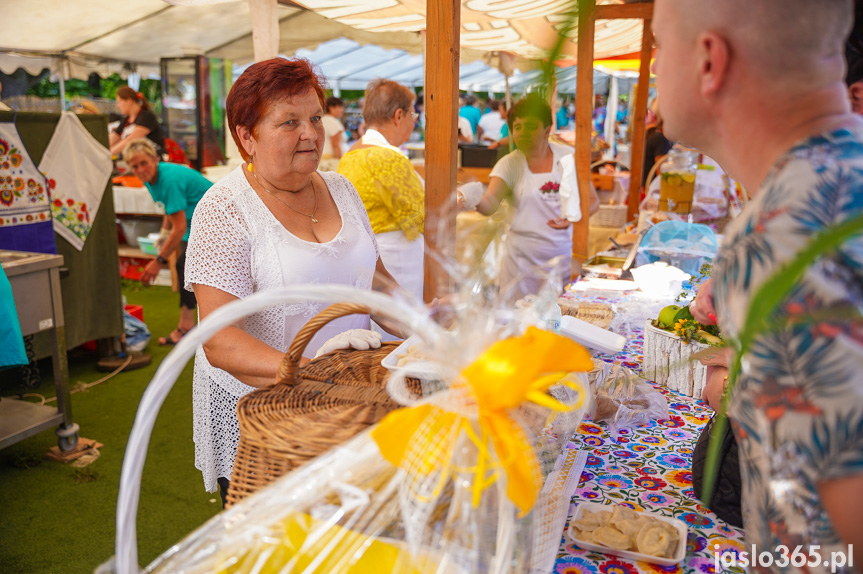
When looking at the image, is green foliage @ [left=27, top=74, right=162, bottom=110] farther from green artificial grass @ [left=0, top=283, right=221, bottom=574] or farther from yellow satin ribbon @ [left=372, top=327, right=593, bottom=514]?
yellow satin ribbon @ [left=372, top=327, right=593, bottom=514]

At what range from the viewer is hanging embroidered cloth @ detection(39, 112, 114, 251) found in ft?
12.4

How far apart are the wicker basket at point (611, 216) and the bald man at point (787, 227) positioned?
5.30 metres

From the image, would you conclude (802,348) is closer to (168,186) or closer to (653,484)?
(653,484)

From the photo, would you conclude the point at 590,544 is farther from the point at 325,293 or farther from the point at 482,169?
the point at 482,169

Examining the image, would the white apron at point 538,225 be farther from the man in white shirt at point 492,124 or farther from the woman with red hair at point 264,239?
the man in white shirt at point 492,124

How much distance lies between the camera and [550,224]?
12.9ft

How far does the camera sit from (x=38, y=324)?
2852 millimetres

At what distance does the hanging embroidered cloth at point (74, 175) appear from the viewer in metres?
3.77

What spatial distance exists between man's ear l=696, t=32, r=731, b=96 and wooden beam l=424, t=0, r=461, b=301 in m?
1.22

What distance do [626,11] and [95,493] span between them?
4.71m

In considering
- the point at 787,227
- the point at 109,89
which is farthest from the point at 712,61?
the point at 109,89

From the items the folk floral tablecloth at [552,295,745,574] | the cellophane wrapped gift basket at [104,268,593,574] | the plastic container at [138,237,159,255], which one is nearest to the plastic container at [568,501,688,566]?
the folk floral tablecloth at [552,295,745,574]

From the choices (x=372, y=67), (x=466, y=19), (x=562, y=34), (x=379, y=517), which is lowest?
(x=379, y=517)

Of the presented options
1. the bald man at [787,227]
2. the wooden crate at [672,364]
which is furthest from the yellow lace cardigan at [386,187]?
the bald man at [787,227]
